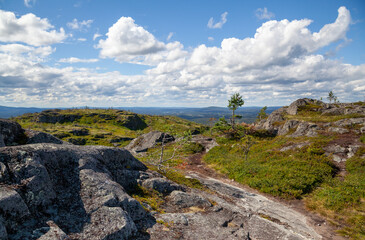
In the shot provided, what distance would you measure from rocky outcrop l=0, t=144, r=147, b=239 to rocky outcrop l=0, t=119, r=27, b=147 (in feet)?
26.6

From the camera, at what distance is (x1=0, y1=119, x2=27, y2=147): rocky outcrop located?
15.1m

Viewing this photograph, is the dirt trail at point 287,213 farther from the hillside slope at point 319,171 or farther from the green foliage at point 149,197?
the green foliage at point 149,197

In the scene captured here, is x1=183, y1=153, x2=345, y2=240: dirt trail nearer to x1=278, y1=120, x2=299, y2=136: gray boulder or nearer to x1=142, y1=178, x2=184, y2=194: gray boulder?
x1=142, y1=178, x2=184, y2=194: gray boulder

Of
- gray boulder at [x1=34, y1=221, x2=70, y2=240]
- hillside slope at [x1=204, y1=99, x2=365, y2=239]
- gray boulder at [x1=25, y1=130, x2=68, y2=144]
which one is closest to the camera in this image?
gray boulder at [x1=34, y1=221, x2=70, y2=240]

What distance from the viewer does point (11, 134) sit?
51.9 ft

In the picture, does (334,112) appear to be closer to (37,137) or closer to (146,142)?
(146,142)

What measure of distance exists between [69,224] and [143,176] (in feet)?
27.1

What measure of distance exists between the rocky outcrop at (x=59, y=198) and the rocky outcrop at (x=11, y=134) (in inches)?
319

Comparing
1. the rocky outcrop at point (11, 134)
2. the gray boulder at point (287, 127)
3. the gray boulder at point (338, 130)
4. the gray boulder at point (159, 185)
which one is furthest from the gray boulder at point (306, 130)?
the rocky outcrop at point (11, 134)

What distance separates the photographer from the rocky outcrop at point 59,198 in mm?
7223

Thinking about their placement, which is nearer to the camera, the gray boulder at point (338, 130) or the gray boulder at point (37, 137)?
the gray boulder at point (37, 137)

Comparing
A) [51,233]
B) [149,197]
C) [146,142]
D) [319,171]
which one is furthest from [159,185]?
[146,142]

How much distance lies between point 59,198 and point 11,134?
1108 centimetres

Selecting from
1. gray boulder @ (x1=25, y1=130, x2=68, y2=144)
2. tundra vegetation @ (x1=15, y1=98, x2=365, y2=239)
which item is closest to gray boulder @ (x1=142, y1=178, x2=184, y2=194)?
tundra vegetation @ (x1=15, y1=98, x2=365, y2=239)
